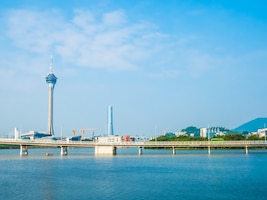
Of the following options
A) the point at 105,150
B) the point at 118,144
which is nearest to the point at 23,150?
the point at 105,150

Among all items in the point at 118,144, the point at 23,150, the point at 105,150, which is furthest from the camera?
the point at 23,150

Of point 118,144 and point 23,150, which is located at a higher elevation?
point 118,144

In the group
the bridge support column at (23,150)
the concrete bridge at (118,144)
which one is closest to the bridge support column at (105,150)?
the concrete bridge at (118,144)

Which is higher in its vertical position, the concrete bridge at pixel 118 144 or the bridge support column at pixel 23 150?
the concrete bridge at pixel 118 144

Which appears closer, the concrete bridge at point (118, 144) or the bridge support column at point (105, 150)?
the concrete bridge at point (118, 144)

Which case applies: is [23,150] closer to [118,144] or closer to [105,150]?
[105,150]

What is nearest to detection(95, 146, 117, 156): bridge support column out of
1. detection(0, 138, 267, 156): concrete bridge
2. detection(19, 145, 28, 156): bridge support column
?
detection(0, 138, 267, 156): concrete bridge

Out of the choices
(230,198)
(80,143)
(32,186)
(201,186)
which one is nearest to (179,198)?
(230,198)

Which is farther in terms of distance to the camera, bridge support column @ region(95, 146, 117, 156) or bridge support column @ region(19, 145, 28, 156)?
bridge support column @ region(19, 145, 28, 156)

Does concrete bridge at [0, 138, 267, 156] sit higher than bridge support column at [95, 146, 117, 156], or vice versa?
concrete bridge at [0, 138, 267, 156]

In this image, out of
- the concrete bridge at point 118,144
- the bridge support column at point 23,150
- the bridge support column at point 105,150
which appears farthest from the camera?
the bridge support column at point 23,150

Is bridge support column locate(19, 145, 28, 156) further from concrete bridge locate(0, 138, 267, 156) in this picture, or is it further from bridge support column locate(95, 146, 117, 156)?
bridge support column locate(95, 146, 117, 156)

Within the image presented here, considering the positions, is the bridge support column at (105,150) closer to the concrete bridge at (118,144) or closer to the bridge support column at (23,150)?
the concrete bridge at (118,144)

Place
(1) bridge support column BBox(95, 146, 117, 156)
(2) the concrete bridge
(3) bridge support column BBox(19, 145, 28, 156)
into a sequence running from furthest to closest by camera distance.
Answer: (3) bridge support column BBox(19, 145, 28, 156)
(1) bridge support column BBox(95, 146, 117, 156)
(2) the concrete bridge
